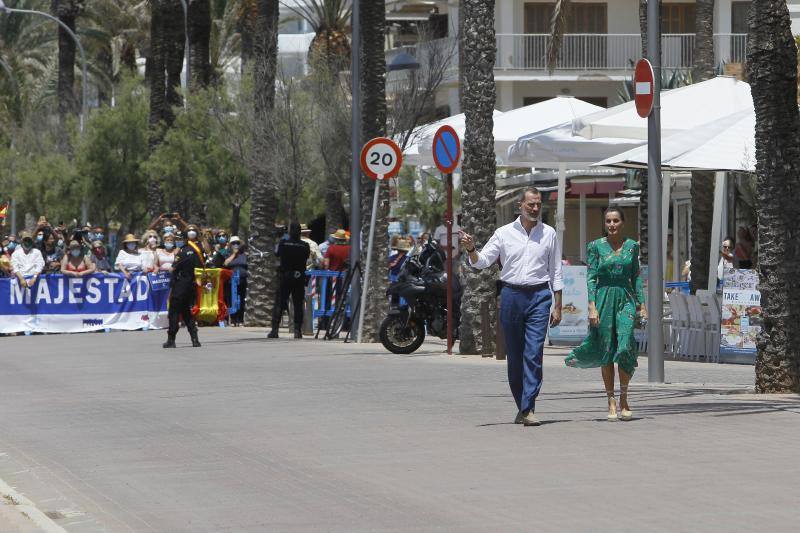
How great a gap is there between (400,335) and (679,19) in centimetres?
3787

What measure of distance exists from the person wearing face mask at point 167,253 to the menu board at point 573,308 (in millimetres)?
10243

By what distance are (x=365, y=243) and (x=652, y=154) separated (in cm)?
899

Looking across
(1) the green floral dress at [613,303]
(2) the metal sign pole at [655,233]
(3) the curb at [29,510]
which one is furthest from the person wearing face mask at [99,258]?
(3) the curb at [29,510]

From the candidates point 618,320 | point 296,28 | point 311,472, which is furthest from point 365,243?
point 296,28

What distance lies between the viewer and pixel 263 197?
30344 mm

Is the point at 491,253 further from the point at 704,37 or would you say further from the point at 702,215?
the point at 704,37

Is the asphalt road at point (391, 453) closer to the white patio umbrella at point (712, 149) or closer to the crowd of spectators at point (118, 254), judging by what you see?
the white patio umbrella at point (712, 149)

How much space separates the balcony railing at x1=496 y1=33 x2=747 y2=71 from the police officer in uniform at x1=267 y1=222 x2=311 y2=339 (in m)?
30.7

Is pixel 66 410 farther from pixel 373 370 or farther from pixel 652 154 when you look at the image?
pixel 652 154

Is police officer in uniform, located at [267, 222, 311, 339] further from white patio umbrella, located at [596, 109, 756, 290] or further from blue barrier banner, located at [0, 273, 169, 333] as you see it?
white patio umbrella, located at [596, 109, 756, 290]

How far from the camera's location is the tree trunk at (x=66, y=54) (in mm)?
48344

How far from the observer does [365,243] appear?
25.1m

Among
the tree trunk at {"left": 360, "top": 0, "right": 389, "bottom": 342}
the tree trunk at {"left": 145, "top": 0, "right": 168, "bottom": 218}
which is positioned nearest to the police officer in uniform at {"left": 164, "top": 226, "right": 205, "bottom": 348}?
the tree trunk at {"left": 360, "top": 0, "right": 389, "bottom": 342}

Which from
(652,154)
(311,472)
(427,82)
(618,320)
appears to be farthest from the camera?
(427,82)
